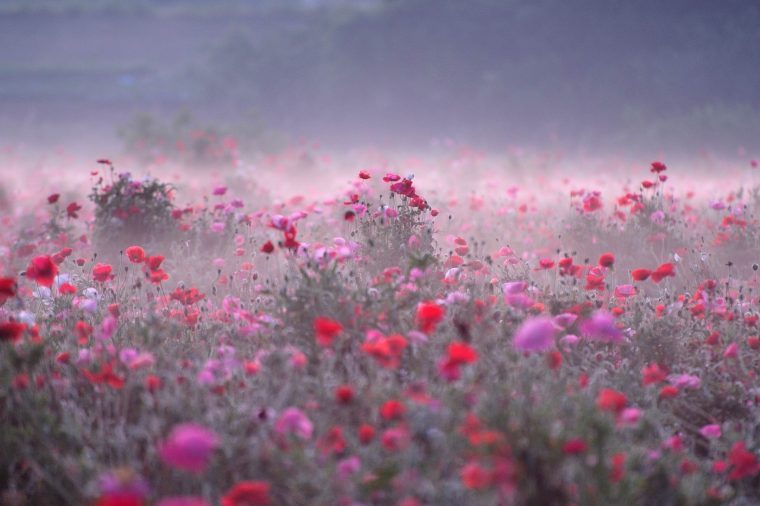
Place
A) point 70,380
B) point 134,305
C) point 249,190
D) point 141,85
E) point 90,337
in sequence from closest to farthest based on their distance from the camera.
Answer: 1. point 70,380
2. point 90,337
3. point 134,305
4. point 249,190
5. point 141,85

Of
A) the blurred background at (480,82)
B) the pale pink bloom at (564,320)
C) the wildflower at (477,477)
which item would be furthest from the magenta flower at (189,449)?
the blurred background at (480,82)

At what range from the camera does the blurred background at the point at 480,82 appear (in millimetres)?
18344

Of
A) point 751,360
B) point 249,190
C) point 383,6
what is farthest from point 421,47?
point 751,360

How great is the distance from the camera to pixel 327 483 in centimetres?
229

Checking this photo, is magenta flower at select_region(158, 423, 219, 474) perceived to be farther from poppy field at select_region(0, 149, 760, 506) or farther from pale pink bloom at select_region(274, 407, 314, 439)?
pale pink bloom at select_region(274, 407, 314, 439)

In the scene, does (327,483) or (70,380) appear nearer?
(327,483)

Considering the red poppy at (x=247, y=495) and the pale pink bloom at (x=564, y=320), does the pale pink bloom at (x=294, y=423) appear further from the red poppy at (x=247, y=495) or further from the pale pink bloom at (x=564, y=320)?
the pale pink bloom at (x=564, y=320)

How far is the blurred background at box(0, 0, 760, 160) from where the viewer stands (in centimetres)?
1834

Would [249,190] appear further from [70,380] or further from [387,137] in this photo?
[387,137]

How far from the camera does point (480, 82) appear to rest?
20.8m

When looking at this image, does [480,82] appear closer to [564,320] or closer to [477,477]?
[564,320]

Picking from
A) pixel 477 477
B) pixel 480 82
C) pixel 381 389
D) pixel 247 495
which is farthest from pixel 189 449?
pixel 480 82

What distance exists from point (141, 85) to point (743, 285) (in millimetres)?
28771

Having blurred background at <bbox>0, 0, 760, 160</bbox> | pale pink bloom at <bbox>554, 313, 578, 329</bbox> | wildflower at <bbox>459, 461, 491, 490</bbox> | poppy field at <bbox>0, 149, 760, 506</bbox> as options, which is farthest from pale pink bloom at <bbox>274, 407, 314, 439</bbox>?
blurred background at <bbox>0, 0, 760, 160</bbox>
